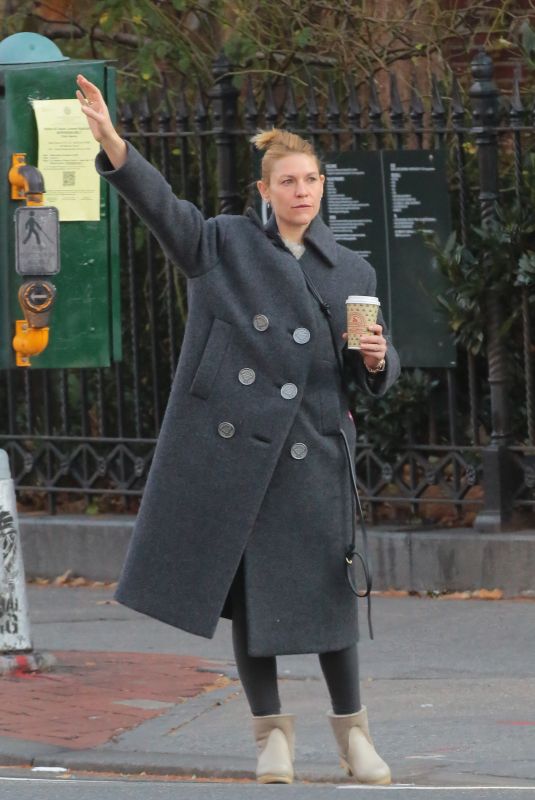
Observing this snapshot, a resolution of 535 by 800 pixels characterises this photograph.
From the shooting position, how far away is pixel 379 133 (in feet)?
30.7

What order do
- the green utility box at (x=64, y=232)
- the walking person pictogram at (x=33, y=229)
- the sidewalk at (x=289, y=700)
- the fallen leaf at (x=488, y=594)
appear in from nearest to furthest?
the sidewalk at (x=289, y=700) < the walking person pictogram at (x=33, y=229) < the green utility box at (x=64, y=232) < the fallen leaf at (x=488, y=594)

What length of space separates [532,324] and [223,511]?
12.8 feet

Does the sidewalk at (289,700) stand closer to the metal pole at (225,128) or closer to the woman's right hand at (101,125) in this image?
the woman's right hand at (101,125)

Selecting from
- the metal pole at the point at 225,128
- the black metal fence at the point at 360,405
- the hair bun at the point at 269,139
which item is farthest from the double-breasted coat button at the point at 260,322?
the metal pole at the point at 225,128

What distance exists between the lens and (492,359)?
9047 millimetres

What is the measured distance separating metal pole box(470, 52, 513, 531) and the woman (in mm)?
3631

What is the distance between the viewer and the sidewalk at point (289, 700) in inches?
240

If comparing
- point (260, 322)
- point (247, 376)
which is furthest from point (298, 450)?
point (260, 322)

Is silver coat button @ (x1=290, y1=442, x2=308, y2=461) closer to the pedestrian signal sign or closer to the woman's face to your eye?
the woman's face

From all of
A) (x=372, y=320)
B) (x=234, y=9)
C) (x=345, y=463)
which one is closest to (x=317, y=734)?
(x=345, y=463)

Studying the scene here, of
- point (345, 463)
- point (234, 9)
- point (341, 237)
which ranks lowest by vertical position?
point (345, 463)

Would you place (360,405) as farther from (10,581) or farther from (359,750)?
(359,750)

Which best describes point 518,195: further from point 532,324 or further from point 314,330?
point 314,330

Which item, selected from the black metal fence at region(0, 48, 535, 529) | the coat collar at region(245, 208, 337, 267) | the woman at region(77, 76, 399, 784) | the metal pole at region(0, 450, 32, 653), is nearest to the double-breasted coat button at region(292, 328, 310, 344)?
the woman at region(77, 76, 399, 784)
